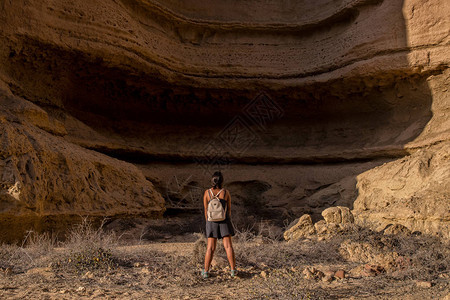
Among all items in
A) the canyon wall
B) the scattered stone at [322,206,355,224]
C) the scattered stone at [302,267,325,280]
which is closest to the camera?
the scattered stone at [302,267,325,280]

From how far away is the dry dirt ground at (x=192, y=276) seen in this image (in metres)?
2.81

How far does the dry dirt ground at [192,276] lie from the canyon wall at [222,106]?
60.1 inches

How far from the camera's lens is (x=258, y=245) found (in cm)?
455

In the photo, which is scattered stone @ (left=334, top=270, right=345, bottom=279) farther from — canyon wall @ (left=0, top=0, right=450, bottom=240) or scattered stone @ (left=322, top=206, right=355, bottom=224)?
scattered stone @ (left=322, top=206, right=355, bottom=224)

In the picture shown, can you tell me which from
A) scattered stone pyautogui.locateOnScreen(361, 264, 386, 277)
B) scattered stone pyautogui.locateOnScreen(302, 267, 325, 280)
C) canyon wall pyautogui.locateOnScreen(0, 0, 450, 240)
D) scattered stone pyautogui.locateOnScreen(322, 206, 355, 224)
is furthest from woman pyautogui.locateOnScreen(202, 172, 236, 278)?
canyon wall pyautogui.locateOnScreen(0, 0, 450, 240)

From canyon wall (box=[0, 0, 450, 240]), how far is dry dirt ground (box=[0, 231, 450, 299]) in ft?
5.01

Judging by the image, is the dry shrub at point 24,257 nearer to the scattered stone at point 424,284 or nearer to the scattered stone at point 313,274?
the scattered stone at point 313,274

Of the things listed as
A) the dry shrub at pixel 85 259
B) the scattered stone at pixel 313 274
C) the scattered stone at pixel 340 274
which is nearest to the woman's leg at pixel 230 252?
the scattered stone at pixel 313 274

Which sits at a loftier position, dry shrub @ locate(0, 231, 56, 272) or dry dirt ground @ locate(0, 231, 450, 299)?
dry shrub @ locate(0, 231, 56, 272)

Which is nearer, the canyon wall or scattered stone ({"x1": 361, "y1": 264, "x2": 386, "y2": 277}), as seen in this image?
scattered stone ({"x1": 361, "y1": 264, "x2": 386, "y2": 277})

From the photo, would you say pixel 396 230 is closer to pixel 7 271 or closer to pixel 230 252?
pixel 230 252

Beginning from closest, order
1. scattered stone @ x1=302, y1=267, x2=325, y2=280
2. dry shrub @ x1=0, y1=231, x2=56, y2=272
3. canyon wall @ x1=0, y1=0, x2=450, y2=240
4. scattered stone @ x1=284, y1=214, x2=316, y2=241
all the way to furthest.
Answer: scattered stone @ x1=302, y1=267, x2=325, y2=280 → dry shrub @ x1=0, y1=231, x2=56, y2=272 → scattered stone @ x1=284, y1=214, x2=316, y2=241 → canyon wall @ x1=0, y1=0, x2=450, y2=240

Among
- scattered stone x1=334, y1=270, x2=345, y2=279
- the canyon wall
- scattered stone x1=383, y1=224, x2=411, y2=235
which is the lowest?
scattered stone x1=334, y1=270, x2=345, y2=279

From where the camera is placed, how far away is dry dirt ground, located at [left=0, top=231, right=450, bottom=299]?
281 centimetres
